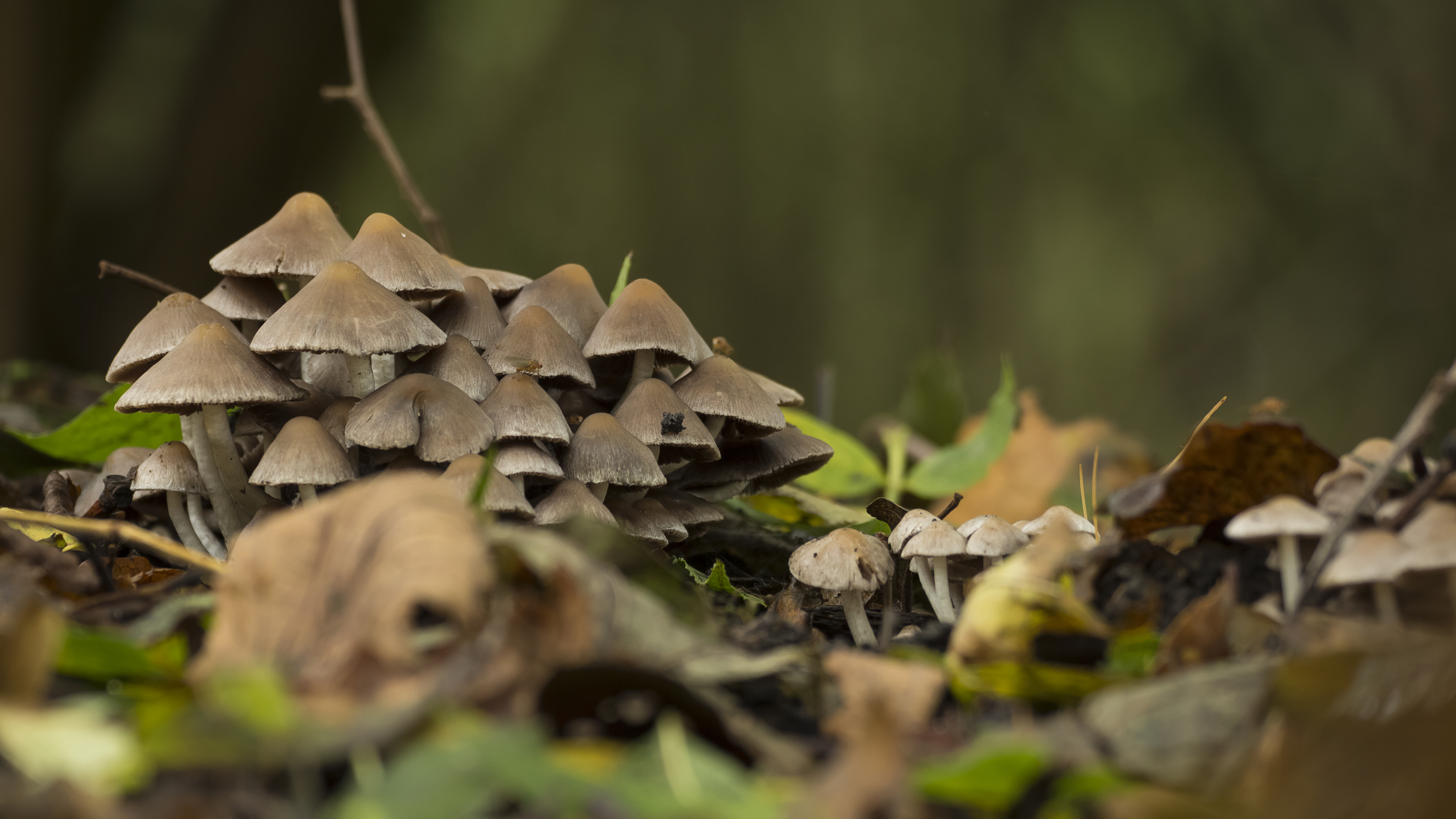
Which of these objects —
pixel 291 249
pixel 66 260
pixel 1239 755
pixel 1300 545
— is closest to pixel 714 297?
pixel 66 260

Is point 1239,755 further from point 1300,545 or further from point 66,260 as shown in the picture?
Answer: point 66,260

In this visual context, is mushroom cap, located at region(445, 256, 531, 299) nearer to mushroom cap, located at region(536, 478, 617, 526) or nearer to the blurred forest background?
mushroom cap, located at region(536, 478, 617, 526)

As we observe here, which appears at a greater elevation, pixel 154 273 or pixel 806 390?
pixel 154 273

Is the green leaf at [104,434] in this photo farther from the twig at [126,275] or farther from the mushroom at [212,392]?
the mushroom at [212,392]

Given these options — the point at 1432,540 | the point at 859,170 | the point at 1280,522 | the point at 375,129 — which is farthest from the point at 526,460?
the point at 859,170

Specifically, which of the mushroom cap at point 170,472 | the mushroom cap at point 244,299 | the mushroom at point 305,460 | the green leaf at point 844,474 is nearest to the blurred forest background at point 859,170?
the green leaf at point 844,474

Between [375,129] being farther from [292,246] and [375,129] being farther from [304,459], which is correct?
[304,459]
